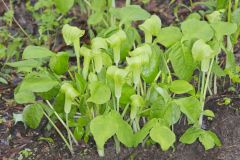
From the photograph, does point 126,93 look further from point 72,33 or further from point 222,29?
point 222,29

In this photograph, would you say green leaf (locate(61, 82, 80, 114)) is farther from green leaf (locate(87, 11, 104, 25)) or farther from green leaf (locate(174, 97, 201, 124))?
green leaf (locate(87, 11, 104, 25))

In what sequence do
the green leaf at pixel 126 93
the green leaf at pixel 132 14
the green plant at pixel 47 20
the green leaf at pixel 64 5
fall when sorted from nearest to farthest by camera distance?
the green leaf at pixel 126 93 < the green leaf at pixel 132 14 < the green leaf at pixel 64 5 < the green plant at pixel 47 20

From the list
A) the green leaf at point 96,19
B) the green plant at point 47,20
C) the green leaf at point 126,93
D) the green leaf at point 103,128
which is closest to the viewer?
the green leaf at point 103,128

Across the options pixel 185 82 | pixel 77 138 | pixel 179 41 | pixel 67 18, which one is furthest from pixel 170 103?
pixel 67 18

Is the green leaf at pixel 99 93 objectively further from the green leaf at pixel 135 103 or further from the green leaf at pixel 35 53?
the green leaf at pixel 35 53

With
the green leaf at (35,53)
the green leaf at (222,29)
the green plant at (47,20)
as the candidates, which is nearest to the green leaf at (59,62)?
the green leaf at (35,53)

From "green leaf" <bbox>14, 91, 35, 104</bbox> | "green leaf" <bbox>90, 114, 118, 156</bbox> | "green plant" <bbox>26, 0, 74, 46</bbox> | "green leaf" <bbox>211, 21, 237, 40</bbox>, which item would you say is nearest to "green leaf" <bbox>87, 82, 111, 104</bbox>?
"green leaf" <bbox>90, 114, 118, 156</bbox>
